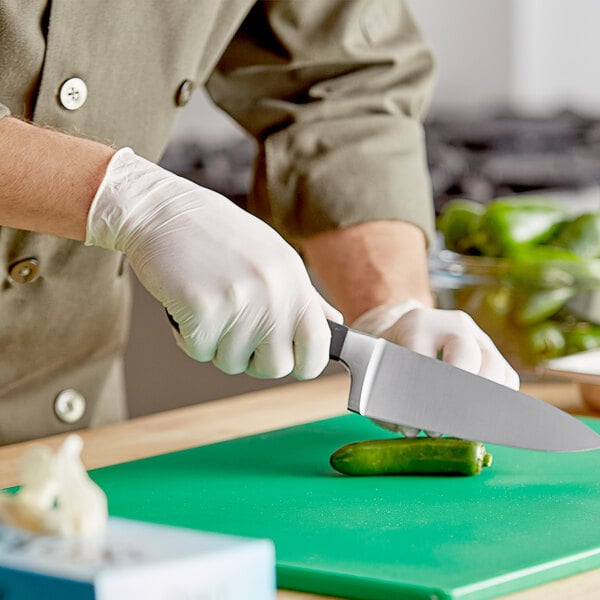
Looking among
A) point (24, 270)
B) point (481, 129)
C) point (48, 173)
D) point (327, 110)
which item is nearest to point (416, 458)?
point (48, 173)

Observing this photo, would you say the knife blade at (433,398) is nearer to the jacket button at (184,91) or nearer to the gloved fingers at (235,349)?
the gloved fingers at (235,349)

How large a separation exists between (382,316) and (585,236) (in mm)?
390

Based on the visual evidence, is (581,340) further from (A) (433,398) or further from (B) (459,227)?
(A) (433,398)

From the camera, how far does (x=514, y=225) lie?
5.63ft

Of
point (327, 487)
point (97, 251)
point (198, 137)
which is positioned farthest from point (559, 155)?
point (327, 487)

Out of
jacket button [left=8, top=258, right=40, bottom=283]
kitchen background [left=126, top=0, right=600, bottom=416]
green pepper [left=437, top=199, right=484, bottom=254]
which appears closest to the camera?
jacket button [left=8, top=258, right=40, bottom=283]

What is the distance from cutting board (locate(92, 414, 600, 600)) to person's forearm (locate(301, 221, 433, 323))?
0.88 feet

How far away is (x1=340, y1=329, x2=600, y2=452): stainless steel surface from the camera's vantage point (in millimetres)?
1190

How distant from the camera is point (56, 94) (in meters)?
1.37

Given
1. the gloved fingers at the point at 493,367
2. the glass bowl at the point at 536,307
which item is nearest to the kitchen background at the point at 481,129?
the glass bowl at the point at 536,307

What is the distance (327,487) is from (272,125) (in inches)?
27.2

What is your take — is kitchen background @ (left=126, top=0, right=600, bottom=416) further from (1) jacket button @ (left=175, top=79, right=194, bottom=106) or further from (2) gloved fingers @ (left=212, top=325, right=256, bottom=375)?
(2) gloved fingers @ (left=212, top=325, right=256, bottom=375)

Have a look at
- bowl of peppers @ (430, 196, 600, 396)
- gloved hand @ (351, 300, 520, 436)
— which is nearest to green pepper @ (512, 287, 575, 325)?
bowl of peppers @ (430, 196, 600, 396)

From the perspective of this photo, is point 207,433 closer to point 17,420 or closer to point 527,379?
point 17,420
